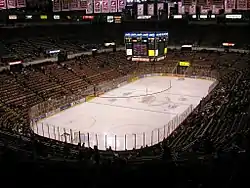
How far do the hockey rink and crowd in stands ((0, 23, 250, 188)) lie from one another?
4.80 ft

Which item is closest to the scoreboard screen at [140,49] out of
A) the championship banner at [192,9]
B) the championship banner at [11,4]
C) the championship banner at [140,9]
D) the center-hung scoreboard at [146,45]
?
the center-hung scoreboard at [146,45]

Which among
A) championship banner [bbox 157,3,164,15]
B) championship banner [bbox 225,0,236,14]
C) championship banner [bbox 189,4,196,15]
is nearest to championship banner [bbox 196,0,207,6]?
championship banner [bbox 189,4,196,15]

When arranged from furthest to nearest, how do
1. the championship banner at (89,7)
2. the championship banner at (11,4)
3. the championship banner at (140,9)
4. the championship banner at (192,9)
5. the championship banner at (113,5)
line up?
the championship banner at (140,9), the championship banner at (192,9), the championship banner at (113,5), the championship banner at (89,7), the championship banner at (11,4)

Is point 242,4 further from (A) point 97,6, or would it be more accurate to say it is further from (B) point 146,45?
(A) point 97,6

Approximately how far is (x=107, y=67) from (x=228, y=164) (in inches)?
1288

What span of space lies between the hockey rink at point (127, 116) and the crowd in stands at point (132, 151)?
57.6 inches

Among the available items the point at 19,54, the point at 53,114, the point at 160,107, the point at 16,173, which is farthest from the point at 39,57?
the point at 16,173

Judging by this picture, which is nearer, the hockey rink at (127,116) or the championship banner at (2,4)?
the hockey rink at (127,116)

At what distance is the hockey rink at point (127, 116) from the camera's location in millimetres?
17266

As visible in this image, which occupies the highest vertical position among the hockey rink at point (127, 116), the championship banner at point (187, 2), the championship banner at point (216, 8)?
the championship banner at point (187, 2)

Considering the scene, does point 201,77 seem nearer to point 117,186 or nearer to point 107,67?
point 107,67

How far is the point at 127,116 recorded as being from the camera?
21.8 m

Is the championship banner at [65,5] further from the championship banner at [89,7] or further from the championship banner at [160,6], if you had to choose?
the championship banner at [160,6]

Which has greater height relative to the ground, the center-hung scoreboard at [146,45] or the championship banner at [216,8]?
the championship banner at [216,8]
